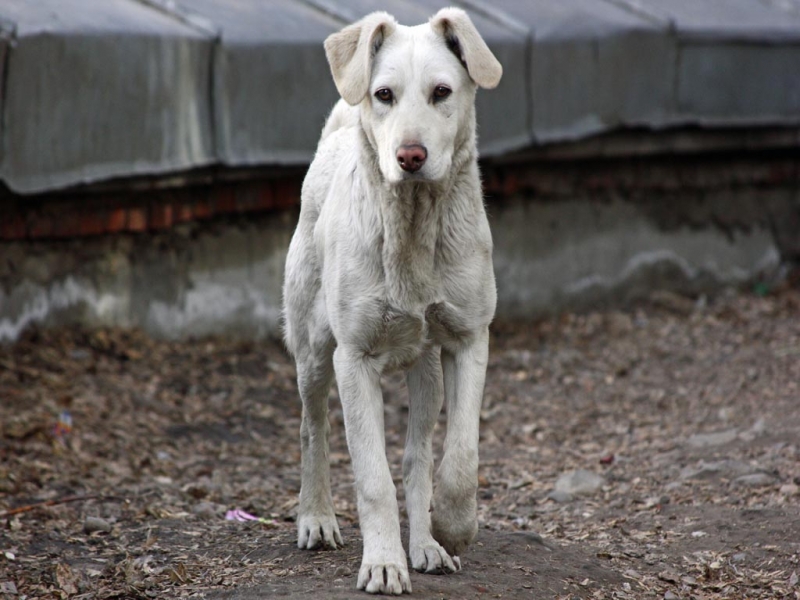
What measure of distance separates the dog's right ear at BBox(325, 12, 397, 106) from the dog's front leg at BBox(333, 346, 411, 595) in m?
0.97

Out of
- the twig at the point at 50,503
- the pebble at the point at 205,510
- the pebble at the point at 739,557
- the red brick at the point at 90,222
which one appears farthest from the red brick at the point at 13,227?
Answer: the pebble at the point at 739,557

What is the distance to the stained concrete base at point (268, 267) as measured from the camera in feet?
25.2

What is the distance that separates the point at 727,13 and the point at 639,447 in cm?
549

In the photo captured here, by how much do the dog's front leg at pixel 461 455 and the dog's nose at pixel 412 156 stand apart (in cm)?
75

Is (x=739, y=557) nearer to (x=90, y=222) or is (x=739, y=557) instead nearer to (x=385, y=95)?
(x=385, y=95)

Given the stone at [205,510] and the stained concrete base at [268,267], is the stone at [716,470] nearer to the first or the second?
→ the stone at [205,510]

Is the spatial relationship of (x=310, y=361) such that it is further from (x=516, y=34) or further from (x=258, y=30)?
(x=516, y=34)

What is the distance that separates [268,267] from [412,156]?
→ 188 inches

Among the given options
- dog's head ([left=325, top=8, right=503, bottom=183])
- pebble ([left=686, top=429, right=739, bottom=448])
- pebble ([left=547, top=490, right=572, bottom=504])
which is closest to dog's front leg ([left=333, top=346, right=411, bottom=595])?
dog's head ([left=325, top=8, right=503, bottom=183])

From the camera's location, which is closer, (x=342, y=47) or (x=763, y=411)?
(x=342, y=47)

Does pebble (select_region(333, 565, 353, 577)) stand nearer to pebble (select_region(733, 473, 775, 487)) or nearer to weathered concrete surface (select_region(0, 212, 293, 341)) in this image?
pebble (select_region(733, 473, 775, 487))

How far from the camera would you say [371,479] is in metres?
4.21

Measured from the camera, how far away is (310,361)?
16.3 feet

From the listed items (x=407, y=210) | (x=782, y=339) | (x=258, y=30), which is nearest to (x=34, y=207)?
(x=258, y=30)
